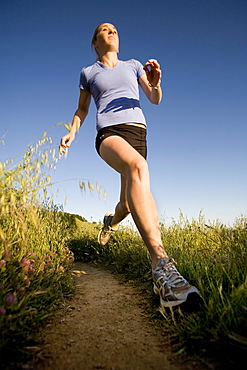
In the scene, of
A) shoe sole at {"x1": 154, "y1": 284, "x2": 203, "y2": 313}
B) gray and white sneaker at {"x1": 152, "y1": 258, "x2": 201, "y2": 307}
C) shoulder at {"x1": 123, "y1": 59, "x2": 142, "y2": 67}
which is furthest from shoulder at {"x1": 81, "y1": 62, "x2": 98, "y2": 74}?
shoe sole at {"x1": 154, "y1": 284, "x2": 203, "y2": 313}

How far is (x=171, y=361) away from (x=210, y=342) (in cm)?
23

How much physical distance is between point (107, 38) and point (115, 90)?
769 mm

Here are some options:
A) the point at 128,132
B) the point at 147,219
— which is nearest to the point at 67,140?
the point at 128,132

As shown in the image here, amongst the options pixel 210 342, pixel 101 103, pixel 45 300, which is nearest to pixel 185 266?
pixel 210 342

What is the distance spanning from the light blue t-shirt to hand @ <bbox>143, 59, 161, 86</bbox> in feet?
1.07

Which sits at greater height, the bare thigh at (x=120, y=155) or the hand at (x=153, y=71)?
the hand at (x=153, y=71)

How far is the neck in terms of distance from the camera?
10.7ft

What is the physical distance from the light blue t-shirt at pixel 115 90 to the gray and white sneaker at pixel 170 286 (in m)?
1.49

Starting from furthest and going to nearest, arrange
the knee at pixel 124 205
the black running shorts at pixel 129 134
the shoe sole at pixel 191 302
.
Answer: the knee at pixel 124 205, the black running shorts at pixel 129 134, the shoe sole at pixel 191 302

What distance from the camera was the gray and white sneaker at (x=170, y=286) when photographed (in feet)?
5.97

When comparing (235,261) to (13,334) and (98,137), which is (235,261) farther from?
(98,137)

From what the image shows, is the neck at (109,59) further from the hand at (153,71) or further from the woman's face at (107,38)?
the hand at (153,71)

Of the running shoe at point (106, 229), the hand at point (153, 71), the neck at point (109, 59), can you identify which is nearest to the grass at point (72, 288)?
the running shoe at point (106, 229)

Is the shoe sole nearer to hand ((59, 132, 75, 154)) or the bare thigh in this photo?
the bare thigh
